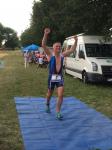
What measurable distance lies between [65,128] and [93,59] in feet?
31.8

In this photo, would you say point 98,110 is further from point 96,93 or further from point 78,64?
point 78,64

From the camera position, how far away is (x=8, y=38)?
17600 centimetres

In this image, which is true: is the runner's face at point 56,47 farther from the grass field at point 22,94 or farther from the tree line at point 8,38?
the tree line at point 8,38

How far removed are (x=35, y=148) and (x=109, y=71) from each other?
10.9 m

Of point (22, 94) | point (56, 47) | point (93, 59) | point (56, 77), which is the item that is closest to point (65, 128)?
point (56, 77)

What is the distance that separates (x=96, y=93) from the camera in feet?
51.6

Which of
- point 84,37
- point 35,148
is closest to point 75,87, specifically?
point 84,37

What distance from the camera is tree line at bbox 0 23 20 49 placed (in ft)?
557

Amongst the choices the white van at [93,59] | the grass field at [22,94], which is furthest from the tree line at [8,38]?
the grass field at [22,94]

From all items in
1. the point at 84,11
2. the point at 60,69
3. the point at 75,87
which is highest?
the point at 84,11

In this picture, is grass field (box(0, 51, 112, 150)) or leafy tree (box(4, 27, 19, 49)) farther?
leafy tree (box(4, 27, 19, 49))

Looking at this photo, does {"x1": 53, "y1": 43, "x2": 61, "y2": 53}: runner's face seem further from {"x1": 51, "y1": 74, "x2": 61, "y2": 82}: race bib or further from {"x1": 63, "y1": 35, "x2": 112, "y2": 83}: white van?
{"x1": 63, "y1": 35, "x2": 112, "y2": 83}: white van

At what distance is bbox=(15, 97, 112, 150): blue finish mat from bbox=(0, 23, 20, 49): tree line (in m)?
155

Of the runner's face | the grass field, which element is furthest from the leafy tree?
the runner's face
